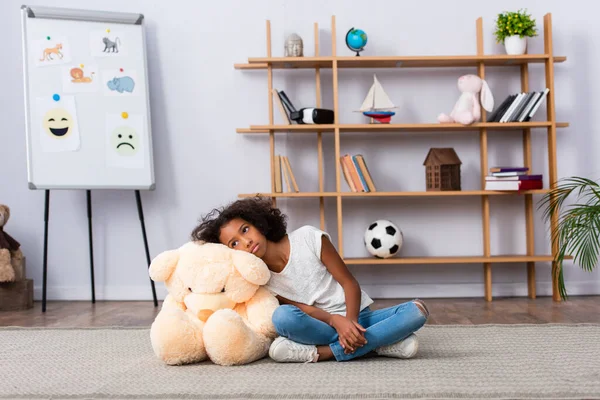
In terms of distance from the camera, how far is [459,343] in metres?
2.32

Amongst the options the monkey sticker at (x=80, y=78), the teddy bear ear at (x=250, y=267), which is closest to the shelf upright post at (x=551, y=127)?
the teddy bear ear at (x=250, y=267)

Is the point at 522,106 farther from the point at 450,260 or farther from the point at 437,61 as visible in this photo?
the point at 450,260

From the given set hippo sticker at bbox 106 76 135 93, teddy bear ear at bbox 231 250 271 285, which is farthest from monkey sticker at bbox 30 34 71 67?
teddy bear ear at bbox 231 250 271 285

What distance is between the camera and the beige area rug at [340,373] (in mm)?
1644

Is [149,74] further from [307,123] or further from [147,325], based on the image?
[147,325]

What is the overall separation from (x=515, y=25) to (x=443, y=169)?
80cm

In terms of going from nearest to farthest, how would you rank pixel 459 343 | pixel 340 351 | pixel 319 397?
pixel 319 397, pixel 340 351, pixel 459 343

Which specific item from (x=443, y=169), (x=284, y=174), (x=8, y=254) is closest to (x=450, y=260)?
(x=443, y=169)

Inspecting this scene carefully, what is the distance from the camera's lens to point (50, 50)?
3609 mm

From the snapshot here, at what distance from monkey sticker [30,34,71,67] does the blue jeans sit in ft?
7.37

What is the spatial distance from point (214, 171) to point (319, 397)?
2.36 meters

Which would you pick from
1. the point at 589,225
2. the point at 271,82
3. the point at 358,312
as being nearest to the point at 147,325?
the point at 358,312

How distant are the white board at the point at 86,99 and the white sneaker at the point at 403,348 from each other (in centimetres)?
194

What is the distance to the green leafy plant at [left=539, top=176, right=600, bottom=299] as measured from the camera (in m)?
3.05
